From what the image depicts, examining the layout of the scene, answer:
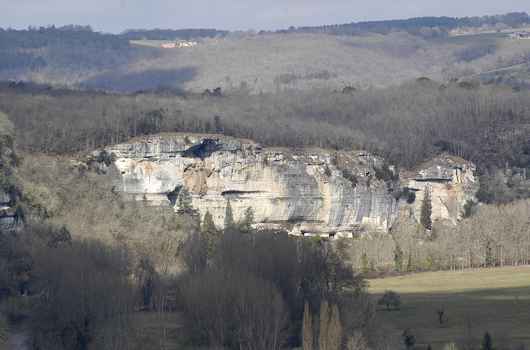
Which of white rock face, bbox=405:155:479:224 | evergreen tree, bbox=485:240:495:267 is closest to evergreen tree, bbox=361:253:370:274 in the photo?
evergreen tree, bbox=485:240:495:267

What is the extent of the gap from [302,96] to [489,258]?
5548 cm

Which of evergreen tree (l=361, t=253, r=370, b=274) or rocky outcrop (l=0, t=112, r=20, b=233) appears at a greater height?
rocky outcrop (l=0, t=112, r=20, b=233)

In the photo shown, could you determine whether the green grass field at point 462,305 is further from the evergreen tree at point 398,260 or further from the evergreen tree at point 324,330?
the evergreen tree at point 324,330

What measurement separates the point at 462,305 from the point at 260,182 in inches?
1376

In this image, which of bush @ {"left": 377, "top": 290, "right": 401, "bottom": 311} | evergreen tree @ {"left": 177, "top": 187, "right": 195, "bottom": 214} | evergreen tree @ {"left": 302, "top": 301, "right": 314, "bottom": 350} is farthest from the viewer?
evergreen tree @ {"left": 177, "top": 187, "right": 195, "bottom": 214}

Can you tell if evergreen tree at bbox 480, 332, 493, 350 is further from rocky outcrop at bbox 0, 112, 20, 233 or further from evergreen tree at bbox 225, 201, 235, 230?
evergreen tree at bbox 225, 201, 235, 230

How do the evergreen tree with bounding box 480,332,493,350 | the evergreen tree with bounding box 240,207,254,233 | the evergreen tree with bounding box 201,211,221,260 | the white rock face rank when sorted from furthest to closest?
the white rock face
the evergreen tree with bounding box 240,207,254,233
the evergreen tree with bounding box 201,211,221,260
the evergreen tree with bounding box 480,332,493,350

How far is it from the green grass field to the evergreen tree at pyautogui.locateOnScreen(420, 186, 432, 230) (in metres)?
16.2

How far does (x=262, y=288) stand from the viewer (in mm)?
61219

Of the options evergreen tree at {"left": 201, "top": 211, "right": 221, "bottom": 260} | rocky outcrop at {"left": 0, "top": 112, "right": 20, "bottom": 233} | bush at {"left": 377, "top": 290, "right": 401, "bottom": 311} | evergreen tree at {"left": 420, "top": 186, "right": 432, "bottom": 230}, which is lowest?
bush at {"left": 377, "top": 290, "right": 401, "bottom": 311}

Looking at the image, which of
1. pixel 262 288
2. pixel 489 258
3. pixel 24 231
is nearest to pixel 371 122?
pixel 489 258

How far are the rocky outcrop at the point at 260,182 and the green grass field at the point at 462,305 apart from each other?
1505 centimetres

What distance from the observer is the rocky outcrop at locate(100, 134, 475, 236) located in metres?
104

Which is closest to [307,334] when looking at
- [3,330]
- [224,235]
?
[3,330]
